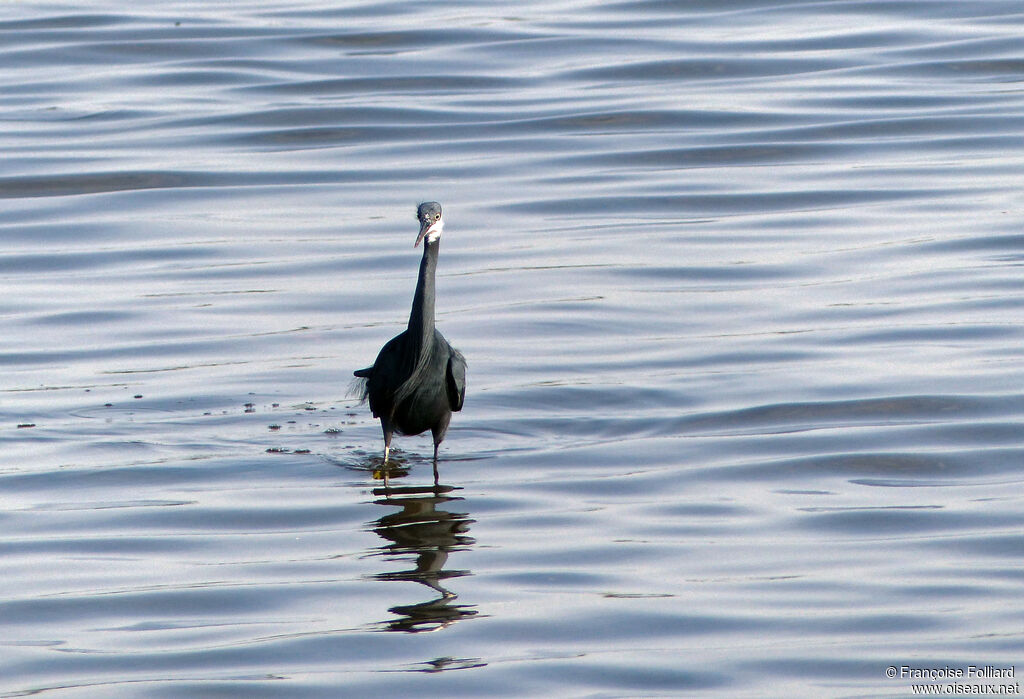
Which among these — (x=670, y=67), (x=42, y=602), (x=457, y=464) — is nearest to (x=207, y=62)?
(x=670, y=67)

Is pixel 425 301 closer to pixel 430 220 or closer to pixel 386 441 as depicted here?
pixel 430 220

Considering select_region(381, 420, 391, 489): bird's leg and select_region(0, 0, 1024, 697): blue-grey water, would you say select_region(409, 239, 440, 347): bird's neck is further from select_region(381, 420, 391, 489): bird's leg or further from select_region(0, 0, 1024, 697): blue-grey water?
select_region(0, 0, 1024, 697): blue-grey water

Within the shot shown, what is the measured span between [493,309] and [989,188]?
5.16 meters

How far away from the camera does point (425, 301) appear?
8422 millimetres

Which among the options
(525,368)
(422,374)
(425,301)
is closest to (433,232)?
(425,301)

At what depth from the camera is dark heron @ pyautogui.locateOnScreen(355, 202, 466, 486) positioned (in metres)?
8.46

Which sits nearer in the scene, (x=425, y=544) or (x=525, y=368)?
(x=425, y=544)

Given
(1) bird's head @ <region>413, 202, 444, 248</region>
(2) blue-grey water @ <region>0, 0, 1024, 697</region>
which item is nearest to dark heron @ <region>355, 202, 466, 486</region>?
(1) bird's head @ <region>413, 202, 444, 248</region>

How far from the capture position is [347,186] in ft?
51.0

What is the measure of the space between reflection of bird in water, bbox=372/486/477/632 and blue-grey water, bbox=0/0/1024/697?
27 millimetres

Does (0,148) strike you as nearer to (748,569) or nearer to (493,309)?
(493,309)

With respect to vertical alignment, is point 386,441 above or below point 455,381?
below

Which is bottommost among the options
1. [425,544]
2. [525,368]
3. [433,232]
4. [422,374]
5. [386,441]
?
[425,544]

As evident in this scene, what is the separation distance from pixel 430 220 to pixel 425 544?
1.93 meters
